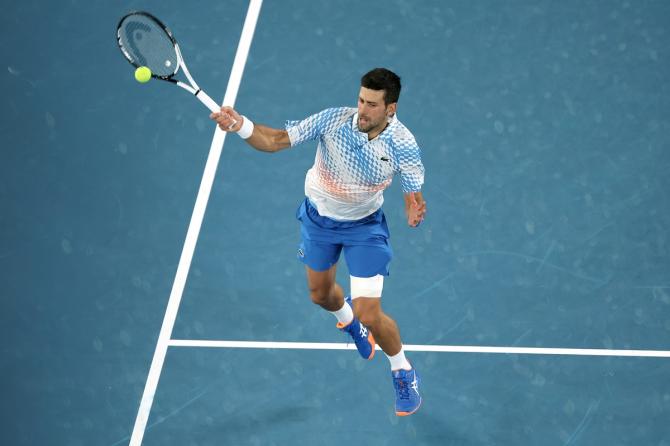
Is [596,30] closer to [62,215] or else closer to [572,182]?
[572,182]

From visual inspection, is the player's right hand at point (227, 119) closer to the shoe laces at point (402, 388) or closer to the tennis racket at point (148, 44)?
the tennis racket at point (148, 44)

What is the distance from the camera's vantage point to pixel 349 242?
756 centimetres

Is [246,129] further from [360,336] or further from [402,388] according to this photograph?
[402,388]

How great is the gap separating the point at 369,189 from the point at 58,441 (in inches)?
106

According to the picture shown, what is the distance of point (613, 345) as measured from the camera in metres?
8.38

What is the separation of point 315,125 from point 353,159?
1.09 ft

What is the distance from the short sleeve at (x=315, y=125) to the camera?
23.2 feet

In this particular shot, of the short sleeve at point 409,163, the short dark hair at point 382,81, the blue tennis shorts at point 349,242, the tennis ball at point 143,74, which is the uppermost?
the tennis ball at point 143,74

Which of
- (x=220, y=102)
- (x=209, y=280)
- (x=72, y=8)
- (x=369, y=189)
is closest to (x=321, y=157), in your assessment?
(x=369, y=189)

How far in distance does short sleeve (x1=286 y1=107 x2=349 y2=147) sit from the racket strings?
35.7 inches

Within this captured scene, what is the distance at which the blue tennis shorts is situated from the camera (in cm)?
748

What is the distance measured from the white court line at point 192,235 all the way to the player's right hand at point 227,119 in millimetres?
2199

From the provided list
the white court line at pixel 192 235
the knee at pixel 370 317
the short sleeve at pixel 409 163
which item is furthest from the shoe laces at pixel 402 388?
the white court line at pixel 192 235

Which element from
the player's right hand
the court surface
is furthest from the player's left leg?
the player's right hand
